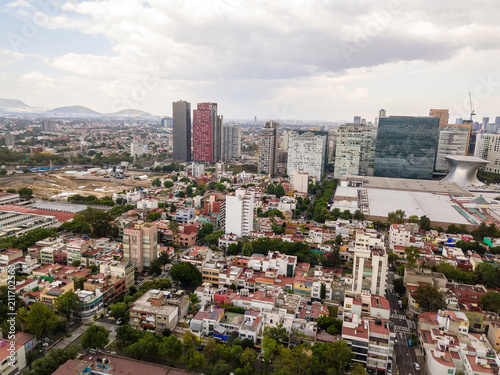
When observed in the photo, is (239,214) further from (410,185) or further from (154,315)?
(410,185)

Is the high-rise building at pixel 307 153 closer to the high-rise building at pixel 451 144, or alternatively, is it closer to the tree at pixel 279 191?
the tree at pixel 279 191

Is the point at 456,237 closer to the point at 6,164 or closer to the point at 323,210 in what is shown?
the point at 323,210

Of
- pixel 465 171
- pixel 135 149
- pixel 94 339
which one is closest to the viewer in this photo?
pixel 94 339

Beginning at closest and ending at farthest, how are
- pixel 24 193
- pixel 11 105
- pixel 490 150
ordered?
pixel 24 193 < pixel 490 150 < pixel 11 105

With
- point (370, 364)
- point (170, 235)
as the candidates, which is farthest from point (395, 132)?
point (370, 364)

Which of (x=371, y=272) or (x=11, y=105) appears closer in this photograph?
(x=371, y=272)

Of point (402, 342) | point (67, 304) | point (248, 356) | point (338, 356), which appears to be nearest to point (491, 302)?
point (402, 342)

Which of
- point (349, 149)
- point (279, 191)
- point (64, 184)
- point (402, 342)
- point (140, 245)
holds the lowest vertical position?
point (402, 342)

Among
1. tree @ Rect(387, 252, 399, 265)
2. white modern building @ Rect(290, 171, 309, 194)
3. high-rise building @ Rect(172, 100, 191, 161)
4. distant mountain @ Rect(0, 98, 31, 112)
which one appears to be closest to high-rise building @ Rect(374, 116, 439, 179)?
white modern building @ Rect(290, 171, 309, 194)
